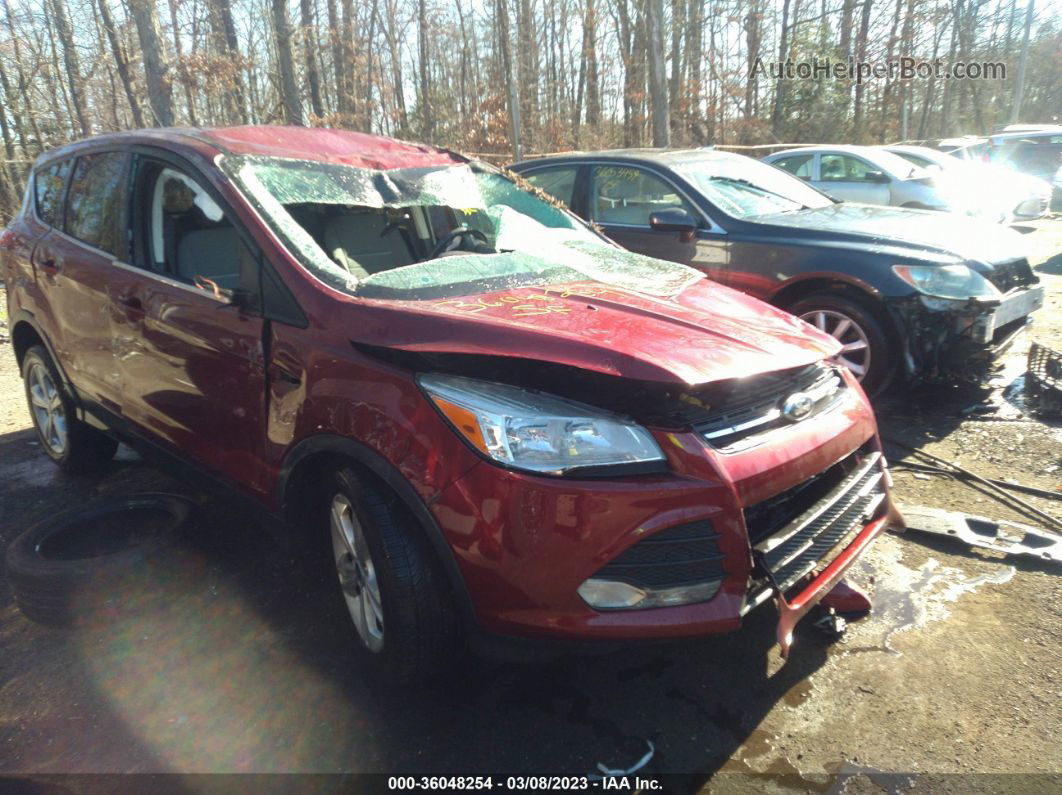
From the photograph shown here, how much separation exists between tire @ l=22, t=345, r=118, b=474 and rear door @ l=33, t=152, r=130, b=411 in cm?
28

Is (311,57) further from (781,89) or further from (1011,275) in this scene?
(1011,275)

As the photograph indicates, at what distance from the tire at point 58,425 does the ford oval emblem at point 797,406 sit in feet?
11.9

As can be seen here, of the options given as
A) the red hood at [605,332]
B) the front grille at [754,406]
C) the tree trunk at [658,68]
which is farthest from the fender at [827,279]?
the tree trunk at [658,68]

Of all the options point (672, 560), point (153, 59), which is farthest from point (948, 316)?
point (153, 59)

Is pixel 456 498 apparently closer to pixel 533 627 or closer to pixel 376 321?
pixel 533 627

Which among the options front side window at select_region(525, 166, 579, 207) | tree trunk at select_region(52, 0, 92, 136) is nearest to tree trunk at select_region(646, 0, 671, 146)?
front side window at select_region(525, 166, 579, 207)

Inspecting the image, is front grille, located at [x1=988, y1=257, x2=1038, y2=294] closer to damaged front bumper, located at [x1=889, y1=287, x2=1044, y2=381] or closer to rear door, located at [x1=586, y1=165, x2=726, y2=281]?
damaged front bumper, located at [x1=889, y1=287, x2=1044, y2=381]

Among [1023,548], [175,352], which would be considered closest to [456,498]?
[175,352]

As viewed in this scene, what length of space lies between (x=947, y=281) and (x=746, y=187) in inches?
70.8

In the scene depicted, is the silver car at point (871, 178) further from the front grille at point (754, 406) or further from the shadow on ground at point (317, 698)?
the shadow on ground at point (317, 698)

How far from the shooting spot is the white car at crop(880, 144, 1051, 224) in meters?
11.2

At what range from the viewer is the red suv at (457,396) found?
201 cm

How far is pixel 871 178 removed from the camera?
34.8 ft

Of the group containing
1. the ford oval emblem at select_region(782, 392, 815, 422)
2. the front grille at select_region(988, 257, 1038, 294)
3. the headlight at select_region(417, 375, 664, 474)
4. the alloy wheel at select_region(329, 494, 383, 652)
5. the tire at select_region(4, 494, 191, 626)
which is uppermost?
the headlight at select_region(417, 375, 664, 474)
